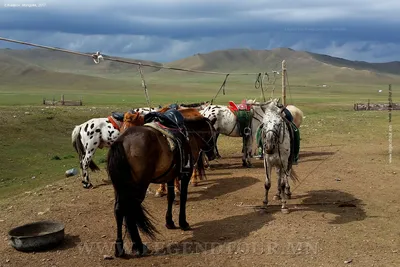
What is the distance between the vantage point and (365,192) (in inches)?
444

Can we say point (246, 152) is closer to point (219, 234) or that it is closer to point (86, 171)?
point (86, 171)

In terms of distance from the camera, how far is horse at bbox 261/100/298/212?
9297mm

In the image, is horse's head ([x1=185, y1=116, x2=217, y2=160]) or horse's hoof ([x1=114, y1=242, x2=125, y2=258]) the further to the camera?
horse's head ([x1=185, y1=116, x2=217, y2=160])

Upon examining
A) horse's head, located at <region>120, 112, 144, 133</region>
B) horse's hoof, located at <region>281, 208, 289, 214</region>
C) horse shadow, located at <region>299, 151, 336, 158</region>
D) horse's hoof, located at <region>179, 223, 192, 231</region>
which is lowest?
horse's hoof, located at <region>179, 223, 192, 231</region>

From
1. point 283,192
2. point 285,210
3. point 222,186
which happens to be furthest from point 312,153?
point 285,210

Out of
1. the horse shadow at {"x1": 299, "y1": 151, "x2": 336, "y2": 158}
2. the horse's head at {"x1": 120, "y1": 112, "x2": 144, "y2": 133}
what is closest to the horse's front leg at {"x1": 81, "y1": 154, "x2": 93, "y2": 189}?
the horse's head at {"x1": 120, "y1": 112, "x2": 144, "y2": 133}

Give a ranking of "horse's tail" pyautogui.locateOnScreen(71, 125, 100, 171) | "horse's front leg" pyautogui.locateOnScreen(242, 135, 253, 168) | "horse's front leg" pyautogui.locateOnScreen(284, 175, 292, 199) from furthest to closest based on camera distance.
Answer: "horse's front leg" pyautogui.locateOnScreen(242, 135, 253, 168) → "horse's tail" pyautogui.locateOnScreen(71, 125, 100, 171) → "horse's front leg" pyautogui.locateOnScreen(284, 175, 292, 199)

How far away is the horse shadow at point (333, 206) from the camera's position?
30.3 ft

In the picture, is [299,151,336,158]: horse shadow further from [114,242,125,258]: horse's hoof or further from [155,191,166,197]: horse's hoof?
[114,242,125,258]: horse's hoof

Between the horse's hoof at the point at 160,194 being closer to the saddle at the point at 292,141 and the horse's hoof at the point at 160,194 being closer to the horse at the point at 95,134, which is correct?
the horse at the point at 95,134

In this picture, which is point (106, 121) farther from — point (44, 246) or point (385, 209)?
point (385, 209)

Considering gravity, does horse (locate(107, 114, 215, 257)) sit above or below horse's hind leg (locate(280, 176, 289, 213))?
above

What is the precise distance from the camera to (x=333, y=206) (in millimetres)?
10141

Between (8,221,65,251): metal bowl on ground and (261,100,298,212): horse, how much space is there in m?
4.32
